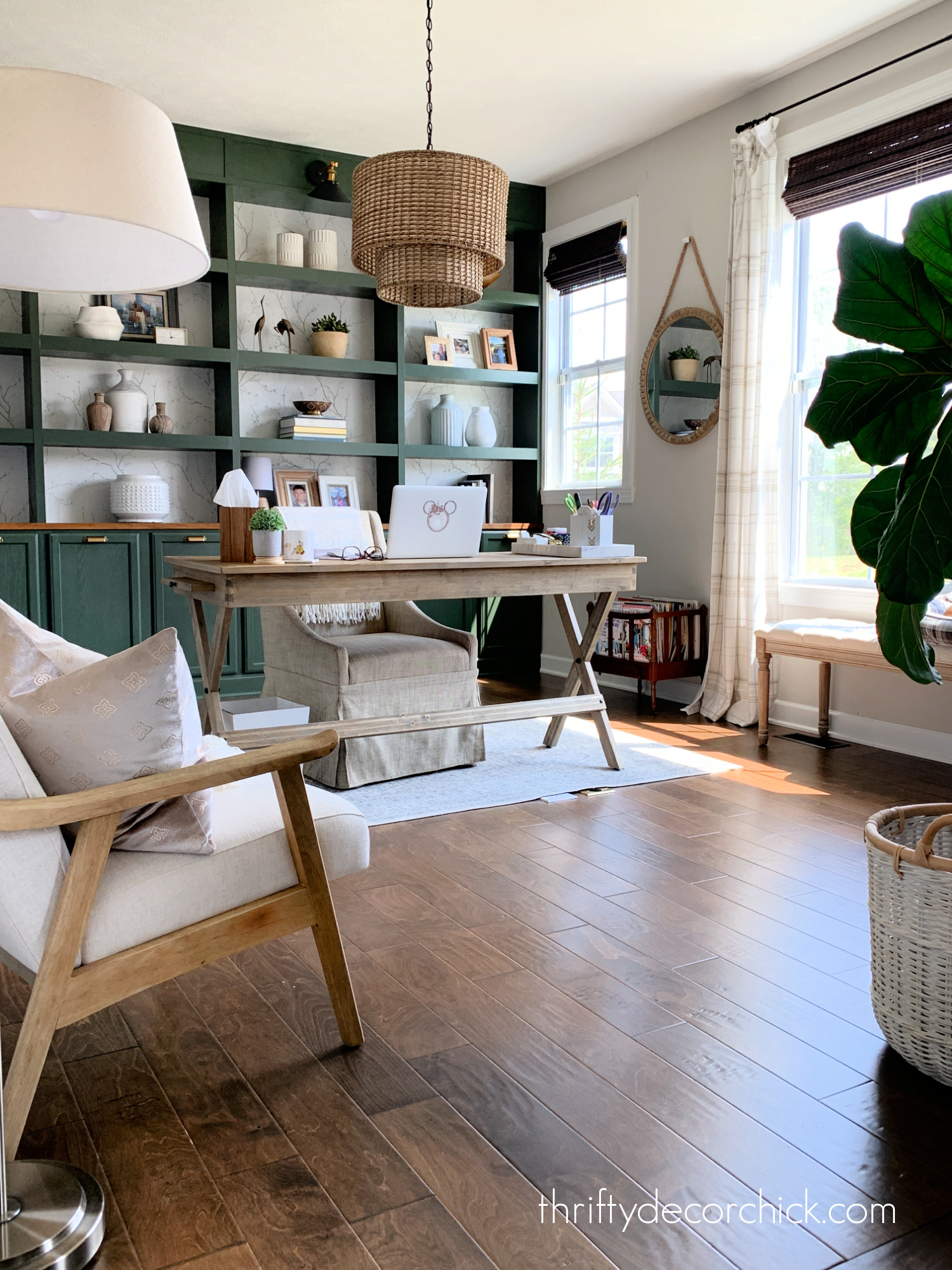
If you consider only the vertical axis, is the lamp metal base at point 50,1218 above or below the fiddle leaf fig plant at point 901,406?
below

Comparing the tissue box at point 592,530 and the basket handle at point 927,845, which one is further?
the tissue box at point 592,530

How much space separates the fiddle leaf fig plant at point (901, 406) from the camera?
162 centimetres

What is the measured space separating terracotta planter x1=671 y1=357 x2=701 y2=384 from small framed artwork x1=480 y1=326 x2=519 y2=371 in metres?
1.36

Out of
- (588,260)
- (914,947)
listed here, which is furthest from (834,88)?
(914,947)

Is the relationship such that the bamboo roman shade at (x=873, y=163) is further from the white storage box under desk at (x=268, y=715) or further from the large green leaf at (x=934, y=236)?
the white storage box under desk at (x=268, y=715)

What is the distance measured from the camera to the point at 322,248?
5.63 m

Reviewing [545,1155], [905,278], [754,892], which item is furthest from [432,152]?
[545,1155]

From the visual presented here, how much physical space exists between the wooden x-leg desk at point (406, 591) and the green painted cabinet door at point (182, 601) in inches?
61.1

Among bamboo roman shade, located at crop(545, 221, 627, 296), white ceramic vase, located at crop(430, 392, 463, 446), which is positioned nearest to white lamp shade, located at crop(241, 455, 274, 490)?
white ceramic vase, located at crop(430, 392, 463, 446)

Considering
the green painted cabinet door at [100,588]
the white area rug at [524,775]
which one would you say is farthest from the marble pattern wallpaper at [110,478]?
the white area rug at [524,775]

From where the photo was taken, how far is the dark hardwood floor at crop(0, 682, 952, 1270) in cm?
142

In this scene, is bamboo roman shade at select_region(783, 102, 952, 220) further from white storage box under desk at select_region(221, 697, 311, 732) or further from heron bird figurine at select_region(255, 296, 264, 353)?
white storage box under desk at select_region(221, 697, 311, 732)

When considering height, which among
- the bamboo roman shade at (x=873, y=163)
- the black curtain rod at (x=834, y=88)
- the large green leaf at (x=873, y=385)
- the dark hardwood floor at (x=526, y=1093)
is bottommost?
the dark hardwood floor at (x=526, y=1093)

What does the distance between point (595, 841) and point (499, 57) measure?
3317 millimetres
